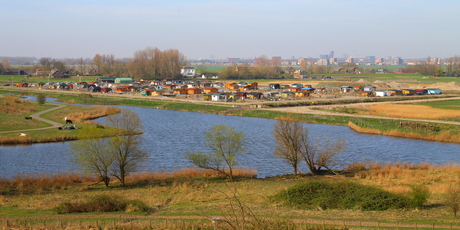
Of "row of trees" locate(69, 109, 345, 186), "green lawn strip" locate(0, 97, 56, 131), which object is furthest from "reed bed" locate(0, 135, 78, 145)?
"row of trees" locate(69, 109, 345, 186)

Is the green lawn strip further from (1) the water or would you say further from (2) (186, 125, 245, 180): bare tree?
(2) (186, 125, 245, 180): bare tree

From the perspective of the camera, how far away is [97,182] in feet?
53.7

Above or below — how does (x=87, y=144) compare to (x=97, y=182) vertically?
above

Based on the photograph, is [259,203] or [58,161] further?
[58,161]

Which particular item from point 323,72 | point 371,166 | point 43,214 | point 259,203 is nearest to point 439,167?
point 371,166

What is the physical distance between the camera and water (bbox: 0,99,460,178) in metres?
19.3

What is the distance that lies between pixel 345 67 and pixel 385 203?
4382 inches

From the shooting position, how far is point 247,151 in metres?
22.5

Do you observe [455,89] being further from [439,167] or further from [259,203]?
[259,203]

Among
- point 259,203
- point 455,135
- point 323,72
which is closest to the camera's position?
point 259,203

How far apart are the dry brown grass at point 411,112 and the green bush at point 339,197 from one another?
24508 mm

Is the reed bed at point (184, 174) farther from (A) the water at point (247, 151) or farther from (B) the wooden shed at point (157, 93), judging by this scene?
(B) the wooden shed at point (157, 93)

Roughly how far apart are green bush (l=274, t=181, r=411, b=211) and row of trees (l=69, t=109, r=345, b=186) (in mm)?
4756

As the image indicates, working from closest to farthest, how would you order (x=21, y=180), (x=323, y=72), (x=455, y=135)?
(x=21, y=180), (x=455, y=135), (x=323, y=72)
